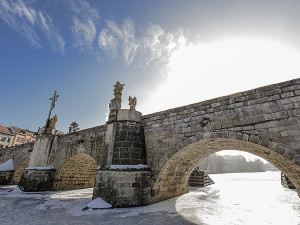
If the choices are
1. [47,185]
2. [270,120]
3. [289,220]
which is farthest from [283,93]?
[47,185]

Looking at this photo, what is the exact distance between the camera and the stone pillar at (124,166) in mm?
6496

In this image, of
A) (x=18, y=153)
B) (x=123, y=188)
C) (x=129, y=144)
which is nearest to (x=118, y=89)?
(x=129, y=144)

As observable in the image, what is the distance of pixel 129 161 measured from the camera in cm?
706

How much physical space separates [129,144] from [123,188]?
1.82m

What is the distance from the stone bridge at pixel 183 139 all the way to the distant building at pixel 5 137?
41.0 meters

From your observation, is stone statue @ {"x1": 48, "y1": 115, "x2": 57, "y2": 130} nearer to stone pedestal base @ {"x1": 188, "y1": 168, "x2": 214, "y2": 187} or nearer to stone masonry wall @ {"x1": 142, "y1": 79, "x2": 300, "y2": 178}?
stone masonry wall @ {"x1": 142, "y1": 79, "x2": 300, "y2": 178}

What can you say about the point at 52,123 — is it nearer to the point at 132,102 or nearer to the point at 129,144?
the point at 132,102

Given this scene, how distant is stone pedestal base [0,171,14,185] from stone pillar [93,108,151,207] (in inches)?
615

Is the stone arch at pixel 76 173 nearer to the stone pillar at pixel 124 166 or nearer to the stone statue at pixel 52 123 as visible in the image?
the stone statue at pixel 52 123

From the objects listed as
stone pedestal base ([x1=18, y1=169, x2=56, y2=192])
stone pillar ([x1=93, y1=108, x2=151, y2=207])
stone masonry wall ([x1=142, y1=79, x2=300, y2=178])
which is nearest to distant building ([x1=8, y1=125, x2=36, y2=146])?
stone pedestal base ([x1=18, y1=169, x2=56, y2=192])

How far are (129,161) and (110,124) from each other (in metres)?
2.11

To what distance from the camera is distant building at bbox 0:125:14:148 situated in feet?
124

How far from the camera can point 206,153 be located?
28.6ft

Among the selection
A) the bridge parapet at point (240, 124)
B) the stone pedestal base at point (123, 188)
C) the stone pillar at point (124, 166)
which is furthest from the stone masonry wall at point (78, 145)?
the bridge parapet at point (240, 124)
